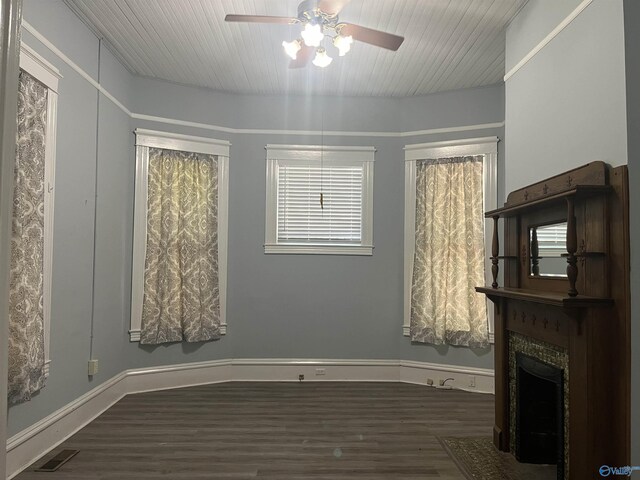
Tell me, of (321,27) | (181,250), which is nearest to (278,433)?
(181,250)

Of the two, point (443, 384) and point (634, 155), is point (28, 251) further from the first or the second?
point (443, 384)

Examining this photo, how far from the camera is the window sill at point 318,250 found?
17.3 ft

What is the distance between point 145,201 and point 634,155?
4.16 meters

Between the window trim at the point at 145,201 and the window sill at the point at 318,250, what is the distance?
58 cm

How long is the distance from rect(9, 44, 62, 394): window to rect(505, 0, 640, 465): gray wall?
332 centimetres

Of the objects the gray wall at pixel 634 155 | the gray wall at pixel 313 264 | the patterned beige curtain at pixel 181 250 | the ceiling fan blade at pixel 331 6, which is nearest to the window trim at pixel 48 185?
the patterned beige curtain at pixel 181 250

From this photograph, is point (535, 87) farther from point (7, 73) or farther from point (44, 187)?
point (44, 187)

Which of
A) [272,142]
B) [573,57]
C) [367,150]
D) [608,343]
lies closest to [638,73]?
[573,57]

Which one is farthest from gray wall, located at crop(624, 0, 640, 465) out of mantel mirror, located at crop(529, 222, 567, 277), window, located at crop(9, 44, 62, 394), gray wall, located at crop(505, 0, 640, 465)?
window, located at crop(9, 44, 62, 394)

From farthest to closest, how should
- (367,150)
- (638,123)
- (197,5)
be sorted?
1. (367,150)
2. (197,5)
3. (638,123)

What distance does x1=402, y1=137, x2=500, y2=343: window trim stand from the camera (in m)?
4.78

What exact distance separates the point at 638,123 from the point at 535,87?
1089 mm

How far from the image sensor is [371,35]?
3.06 m

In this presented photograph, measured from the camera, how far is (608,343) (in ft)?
7.38
